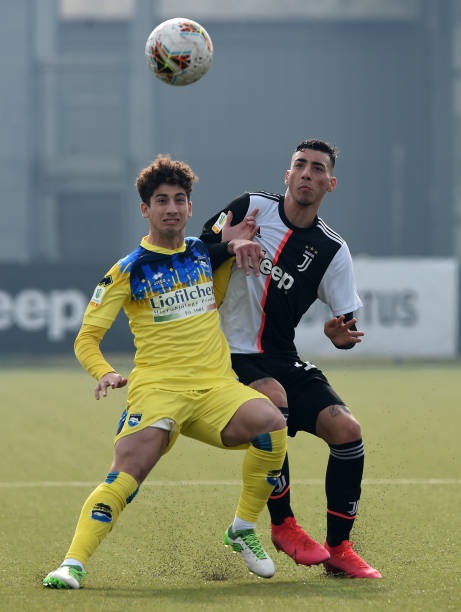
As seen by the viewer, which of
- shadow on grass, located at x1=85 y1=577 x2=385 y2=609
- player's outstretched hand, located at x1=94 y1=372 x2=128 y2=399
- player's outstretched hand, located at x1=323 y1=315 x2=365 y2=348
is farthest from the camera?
player's outstretched hand, located at x1=323 y1=315 x2=365 y2=348

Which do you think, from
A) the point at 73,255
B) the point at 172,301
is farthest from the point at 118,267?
the point at 73,255

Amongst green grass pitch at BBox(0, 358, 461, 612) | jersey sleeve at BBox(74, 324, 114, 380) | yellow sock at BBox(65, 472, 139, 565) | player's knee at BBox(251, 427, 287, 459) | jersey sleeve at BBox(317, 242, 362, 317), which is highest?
jersey sleeve at BBox(317, 242, 362, 317)

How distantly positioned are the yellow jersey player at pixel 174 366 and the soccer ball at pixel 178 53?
816 millimetres

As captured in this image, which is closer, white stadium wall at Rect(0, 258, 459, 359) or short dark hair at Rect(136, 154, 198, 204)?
short dark hair at Rect(136, 154, 198, 204)

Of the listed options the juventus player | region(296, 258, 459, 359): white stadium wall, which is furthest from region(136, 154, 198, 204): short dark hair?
region(296, 258, 459, 359): white stadium wall

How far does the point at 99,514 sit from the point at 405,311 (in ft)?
52.8

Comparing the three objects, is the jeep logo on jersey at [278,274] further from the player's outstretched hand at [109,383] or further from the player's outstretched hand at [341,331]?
the player's outstretched hand at [109,383]

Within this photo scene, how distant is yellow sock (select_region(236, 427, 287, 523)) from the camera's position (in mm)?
5906

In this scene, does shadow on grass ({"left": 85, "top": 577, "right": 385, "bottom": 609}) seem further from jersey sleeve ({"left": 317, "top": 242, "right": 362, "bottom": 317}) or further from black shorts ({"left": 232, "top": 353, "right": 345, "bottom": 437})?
jersey sleeve ({"left": 317, "top": 242, "right": 362, "bottom": 317})

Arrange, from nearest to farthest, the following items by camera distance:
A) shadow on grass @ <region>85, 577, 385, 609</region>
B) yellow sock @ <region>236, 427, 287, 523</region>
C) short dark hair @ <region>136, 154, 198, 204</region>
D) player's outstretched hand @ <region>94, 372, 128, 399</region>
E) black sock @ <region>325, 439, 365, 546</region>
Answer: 1. shadow on grass @ <region>85, 577, 385, 609</region>
2. player's outstretched hand @ <region>94, 372, 128, 399</region>
3. yellow sock @ <region>236, 427, 287, 523</region>
4. short dark hair @ <region>136, 154, 198, 204</region>
5. black sock @ <region>325, 439, 365, 546</region>

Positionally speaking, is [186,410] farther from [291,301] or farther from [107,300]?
[291,301]

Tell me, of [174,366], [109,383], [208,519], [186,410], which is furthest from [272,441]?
[208,519]

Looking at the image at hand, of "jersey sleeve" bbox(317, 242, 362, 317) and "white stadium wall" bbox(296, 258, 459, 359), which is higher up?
"jersey sleeve" bbox(317, 242, 362, 317)

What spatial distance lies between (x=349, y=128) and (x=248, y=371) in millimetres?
28692
